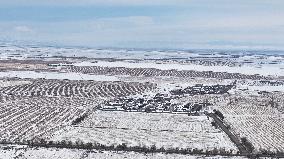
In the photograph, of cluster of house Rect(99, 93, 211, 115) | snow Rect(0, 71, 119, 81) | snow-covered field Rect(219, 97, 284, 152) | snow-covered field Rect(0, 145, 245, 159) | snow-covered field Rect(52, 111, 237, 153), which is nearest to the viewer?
snow-covered field Rect(0, 145, 245, 159)

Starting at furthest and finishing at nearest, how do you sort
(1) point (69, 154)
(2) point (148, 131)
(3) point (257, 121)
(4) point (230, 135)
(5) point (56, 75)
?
(5) point (56, 75), (3) point (257, 121), (2) point (148, 131), (4) point (230, 135), (1) point (69, 154)

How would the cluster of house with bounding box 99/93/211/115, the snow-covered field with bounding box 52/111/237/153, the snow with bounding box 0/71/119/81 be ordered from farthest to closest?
the snow with bounding box 0/71/119/81, the cluster of house with bounding box 99/93/211/115, the snow-covered field with bounding box 52/111/237/153

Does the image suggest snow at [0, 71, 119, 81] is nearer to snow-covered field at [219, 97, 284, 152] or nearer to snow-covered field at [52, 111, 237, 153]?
snow-covered field at [219, 97, 284, 152]

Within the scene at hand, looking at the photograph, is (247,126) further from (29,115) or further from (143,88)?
(143,88)

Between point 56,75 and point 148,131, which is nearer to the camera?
point 148,131

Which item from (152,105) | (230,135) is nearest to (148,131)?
(230,135)

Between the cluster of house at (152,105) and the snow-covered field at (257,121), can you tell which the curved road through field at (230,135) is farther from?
the cluster of house at (152,105)

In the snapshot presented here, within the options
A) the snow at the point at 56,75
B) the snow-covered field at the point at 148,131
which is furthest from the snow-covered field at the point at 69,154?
the snow at the point at 56,75

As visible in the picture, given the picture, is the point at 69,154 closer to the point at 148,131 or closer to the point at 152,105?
the point at 148,131

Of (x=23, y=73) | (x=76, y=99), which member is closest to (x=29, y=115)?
(x=76, y=99)

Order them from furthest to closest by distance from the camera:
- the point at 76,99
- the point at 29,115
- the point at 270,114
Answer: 1. the point at 76,99
2. the point at 270,114
3. the point at 29,115

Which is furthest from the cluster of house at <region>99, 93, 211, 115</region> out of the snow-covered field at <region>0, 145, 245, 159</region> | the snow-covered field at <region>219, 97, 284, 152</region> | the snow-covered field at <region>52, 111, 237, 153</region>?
the snow-covered field at <region>0, 145, 245, 159</region>
